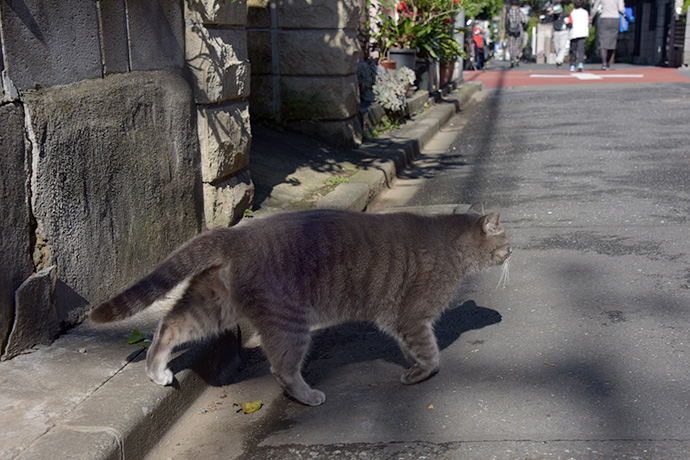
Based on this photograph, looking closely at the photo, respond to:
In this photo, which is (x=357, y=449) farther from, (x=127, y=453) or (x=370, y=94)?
(x=370, y=94)

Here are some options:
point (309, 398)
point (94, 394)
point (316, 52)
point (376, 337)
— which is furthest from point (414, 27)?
point (94, 394)

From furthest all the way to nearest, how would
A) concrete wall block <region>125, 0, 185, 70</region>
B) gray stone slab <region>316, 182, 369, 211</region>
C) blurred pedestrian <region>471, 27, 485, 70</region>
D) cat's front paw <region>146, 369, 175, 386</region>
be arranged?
blurred pedestrian <region>471, 27, 485, 70</region> < gray stone slab <region>316, 182, 369, 211</region> < concrete wall block <region>125, 0, 185, 70</region> < cat's front paw <region>146, 369, 175, 386</region>

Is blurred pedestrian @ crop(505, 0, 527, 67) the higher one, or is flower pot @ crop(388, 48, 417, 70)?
blurred pedestrian @ crop(505, 0, 527, 67)

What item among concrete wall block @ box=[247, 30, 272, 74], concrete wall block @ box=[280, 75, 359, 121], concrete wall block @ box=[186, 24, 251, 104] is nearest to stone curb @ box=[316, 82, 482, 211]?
A: concrete wall block @ box=[280, 75, 359, 121]

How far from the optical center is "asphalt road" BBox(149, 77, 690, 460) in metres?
2.80

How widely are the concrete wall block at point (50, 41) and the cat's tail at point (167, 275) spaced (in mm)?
1078

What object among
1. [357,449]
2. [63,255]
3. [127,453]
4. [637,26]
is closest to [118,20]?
[63,255]

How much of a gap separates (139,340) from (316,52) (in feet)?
16.8

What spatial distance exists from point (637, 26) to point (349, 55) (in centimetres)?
2535

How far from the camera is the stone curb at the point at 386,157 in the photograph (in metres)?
6.10

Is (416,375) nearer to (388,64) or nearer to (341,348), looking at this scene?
(341,348)

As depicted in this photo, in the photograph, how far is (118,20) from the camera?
12.4 feet

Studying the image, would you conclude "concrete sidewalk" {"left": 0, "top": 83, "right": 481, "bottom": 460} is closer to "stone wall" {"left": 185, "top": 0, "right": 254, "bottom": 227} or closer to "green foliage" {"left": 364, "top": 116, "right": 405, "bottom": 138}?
"stone wall" {"left": 185, "top": 0, "right": 254, "bottom": 227}

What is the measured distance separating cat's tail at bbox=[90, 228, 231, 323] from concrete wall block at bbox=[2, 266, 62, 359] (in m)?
0.51
